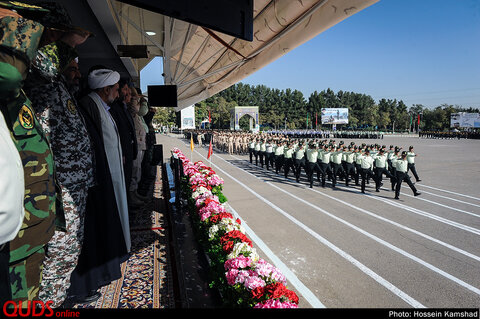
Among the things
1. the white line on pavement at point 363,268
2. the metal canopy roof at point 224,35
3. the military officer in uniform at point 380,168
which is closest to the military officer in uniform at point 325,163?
the military officer in uniform at point 380,168

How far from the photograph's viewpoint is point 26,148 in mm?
1249

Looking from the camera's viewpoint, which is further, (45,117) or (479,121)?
(479,121)

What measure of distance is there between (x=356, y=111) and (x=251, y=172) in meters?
106

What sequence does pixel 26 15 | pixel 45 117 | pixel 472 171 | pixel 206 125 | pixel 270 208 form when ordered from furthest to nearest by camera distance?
1. pixel 206 125
2. pixel 472 171
3. pixel 270 208
4. pixel 45 117
5. pixel 26 15

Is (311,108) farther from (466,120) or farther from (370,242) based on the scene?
(370,242)

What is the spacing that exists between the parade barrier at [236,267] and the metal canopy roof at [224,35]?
2.32 m

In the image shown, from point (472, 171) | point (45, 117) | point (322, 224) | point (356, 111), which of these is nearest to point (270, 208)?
point (322, 224)

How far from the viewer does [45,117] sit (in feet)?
5.41

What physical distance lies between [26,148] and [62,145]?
511 millimetres

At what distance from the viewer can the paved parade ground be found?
13.2ft

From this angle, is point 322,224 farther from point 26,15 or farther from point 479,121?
point 479,121

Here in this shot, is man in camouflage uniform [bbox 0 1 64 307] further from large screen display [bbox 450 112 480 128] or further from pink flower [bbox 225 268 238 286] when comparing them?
large screen display [bbox 450 112 480 128]

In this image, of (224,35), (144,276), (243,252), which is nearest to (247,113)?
(224,35)

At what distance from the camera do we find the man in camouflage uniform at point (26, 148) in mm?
1059
